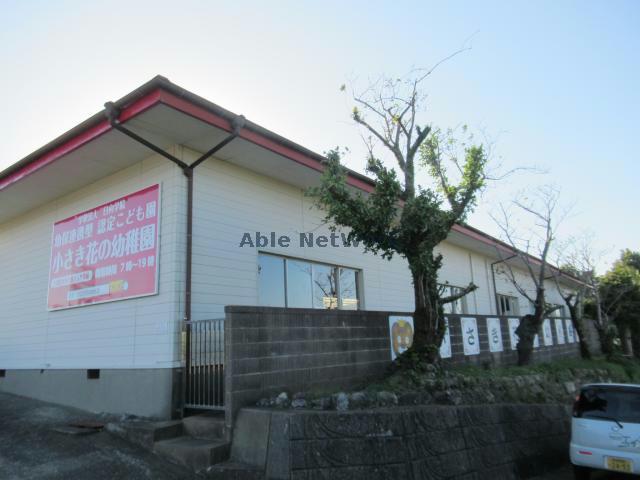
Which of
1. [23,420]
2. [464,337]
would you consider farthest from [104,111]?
[464,337]

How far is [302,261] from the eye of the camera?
10.3m

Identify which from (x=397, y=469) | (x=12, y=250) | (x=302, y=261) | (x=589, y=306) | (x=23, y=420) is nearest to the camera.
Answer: (x=397, y=469)

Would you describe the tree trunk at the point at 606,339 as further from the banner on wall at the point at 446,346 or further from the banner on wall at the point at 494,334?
the banner on wall at the point at 446,346

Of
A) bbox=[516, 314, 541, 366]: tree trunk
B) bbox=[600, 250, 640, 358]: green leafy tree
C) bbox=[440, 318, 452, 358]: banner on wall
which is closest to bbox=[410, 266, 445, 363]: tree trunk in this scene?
bbox=[440, 318, 452, 358]: banner on wall

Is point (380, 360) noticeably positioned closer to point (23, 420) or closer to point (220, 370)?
point (220, 370)

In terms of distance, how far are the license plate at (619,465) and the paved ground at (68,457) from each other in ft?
18.1

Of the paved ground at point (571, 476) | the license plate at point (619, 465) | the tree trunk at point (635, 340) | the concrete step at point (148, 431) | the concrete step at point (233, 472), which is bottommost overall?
the paved ground at point (571, 476)

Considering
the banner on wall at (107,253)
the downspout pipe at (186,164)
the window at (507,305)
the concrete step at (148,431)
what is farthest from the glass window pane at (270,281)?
the window at (507,305)

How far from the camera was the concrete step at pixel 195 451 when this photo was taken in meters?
5.54

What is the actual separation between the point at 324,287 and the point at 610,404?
5.90 metres

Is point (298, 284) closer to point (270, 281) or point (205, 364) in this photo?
point (270, 281)

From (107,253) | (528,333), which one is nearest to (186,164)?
(107,253)

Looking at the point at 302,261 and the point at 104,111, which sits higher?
the point at 104,111

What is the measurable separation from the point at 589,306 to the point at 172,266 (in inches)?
949
